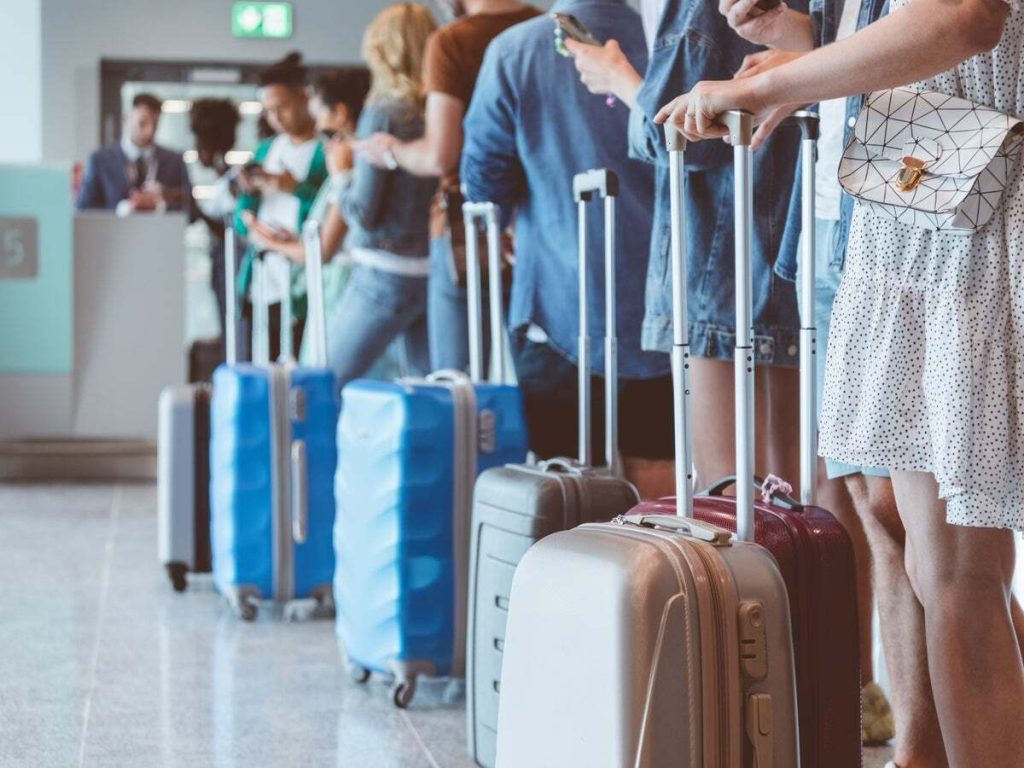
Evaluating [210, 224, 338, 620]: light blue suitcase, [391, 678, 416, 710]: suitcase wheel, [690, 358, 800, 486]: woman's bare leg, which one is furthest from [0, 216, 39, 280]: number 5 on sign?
[690, 358, 800, 486]: woman's bare leg

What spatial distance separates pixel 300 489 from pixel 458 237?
73cm

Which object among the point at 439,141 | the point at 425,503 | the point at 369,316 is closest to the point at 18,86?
the point at 369,316

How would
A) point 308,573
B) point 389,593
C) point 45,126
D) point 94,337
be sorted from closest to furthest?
1. point 389,593
2. point 308,573
3. point 94,337
4. point 45,126

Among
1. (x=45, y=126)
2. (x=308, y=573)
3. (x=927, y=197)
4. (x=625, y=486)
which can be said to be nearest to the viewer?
(x=927, y=197)

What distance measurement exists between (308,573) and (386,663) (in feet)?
2.90

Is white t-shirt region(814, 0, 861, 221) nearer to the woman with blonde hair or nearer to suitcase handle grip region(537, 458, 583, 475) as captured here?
suitcase handle grip region(537, 458, 583, 475)

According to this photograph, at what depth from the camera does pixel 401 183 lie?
3.65m

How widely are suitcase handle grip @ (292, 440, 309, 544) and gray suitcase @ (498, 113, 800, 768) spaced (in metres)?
1.99

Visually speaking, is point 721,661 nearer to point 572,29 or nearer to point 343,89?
point 572,29

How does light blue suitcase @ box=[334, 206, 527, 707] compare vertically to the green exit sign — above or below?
below

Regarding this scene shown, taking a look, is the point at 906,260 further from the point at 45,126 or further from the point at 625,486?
the point at 45,126

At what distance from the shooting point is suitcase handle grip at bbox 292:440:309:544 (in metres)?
3.46

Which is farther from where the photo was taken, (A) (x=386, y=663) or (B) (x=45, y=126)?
(B) (x=45, y=126)

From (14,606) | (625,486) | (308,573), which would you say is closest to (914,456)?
(625,486)
